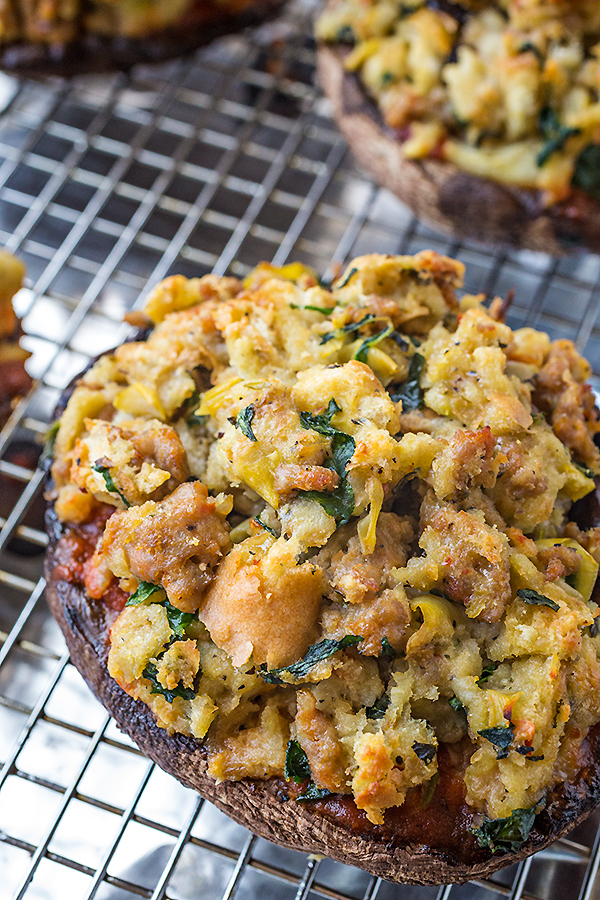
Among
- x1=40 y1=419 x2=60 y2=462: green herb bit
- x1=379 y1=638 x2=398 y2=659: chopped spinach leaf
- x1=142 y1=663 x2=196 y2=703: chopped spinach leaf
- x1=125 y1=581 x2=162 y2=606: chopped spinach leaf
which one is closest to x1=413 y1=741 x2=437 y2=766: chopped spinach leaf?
x1=379 y1=638 x2=398 y2=659: chopped spinach leaf

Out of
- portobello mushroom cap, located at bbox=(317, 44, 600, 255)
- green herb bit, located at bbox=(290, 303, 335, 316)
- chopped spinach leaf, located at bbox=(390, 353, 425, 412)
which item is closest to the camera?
chopped spinach leaf, located at bbox=(390, 353, 425, 412)

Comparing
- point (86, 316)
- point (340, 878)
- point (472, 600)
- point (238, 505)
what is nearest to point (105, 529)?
point (238, 505)

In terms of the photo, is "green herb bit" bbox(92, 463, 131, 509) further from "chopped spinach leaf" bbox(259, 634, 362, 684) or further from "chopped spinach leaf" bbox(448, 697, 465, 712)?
"chopped spinach leaf" bbox(448, 697, 465, 712)

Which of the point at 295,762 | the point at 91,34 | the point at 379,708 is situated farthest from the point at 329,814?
the point at 91,34

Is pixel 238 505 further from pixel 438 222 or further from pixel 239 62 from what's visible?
pixel 239 62

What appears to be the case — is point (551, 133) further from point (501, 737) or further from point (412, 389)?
point (501, 737)
